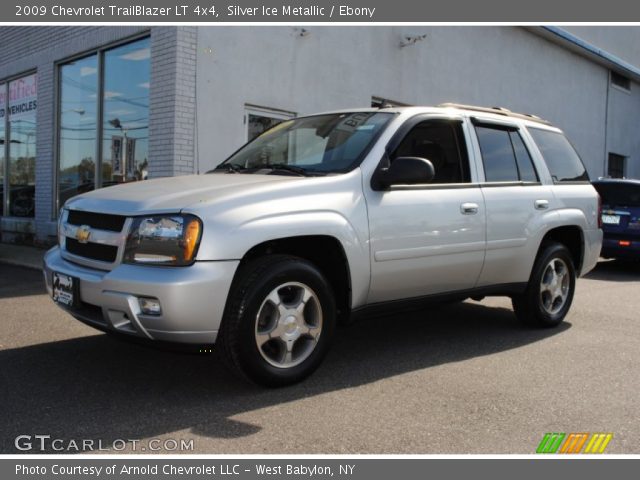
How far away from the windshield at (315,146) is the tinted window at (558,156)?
6.19 ft

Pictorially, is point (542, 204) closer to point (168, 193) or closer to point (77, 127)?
point (168, 193)

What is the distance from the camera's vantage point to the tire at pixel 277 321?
3576 millimetres

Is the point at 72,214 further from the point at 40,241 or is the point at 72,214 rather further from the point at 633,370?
the point at 40,241

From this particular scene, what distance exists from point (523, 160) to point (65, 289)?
374 cm

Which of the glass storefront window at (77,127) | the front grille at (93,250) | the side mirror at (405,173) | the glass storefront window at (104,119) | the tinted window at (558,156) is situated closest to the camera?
the front grille at (93,250)

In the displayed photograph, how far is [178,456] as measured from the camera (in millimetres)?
2922

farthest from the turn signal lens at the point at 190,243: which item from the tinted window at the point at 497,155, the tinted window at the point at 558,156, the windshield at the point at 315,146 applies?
the tinted window at the point at 558,156

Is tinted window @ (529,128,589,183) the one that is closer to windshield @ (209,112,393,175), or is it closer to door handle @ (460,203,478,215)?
door handle @ (460,203,478,215)

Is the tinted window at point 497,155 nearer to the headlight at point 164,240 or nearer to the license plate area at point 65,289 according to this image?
the headlight at point 164,240

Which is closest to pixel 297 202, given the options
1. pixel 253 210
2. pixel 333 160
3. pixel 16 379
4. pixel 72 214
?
pixel 253 210

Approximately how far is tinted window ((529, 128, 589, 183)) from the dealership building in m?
4.65

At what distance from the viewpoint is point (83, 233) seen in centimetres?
388

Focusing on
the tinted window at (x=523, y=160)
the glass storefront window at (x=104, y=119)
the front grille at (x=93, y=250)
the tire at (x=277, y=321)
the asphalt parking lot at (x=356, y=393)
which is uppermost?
the glass storefront window at (x=104, y=119)

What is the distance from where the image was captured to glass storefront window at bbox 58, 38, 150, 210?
32.3 ft
